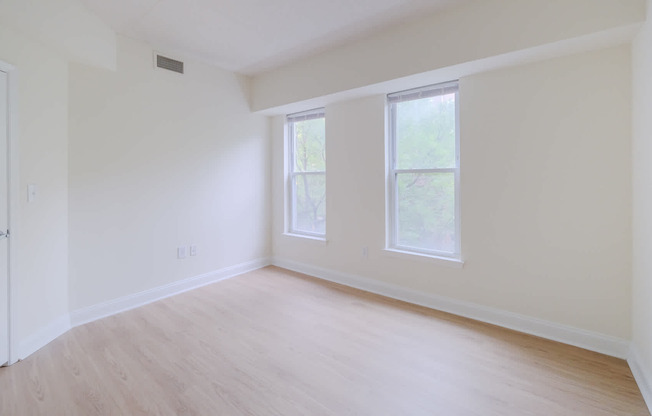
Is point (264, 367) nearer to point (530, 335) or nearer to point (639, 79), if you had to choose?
point (530, 335)

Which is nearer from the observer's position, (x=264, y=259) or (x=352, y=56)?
(x=352, y=56)

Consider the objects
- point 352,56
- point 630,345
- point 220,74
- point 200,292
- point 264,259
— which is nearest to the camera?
point 630,345

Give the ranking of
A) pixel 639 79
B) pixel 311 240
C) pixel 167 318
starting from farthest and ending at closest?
pixel 311 240 → pixel 167 318 → pixel 639 79

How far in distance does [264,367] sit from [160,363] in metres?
0.77

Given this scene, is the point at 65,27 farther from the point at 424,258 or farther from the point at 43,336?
the point at 424,258

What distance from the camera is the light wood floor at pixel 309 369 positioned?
1.79 m

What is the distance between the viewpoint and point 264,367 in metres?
2.17

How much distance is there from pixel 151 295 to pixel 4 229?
153cm

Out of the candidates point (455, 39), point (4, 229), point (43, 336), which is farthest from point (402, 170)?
point (43, 336)

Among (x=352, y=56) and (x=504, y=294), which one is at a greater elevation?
(x=352, y=56)

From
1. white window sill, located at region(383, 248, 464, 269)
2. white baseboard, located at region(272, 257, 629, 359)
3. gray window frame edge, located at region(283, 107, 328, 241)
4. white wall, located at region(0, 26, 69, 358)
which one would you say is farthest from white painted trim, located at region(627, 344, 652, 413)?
white wall, located at region(0, 26, 69, 358)

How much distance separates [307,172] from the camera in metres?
4.48

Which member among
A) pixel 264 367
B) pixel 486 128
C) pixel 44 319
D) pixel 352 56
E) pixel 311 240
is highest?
pixel 352 56

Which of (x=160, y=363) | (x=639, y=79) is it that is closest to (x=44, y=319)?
(x=160, y=363)
